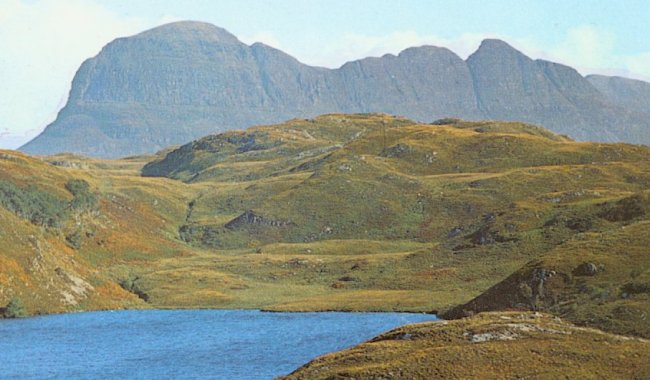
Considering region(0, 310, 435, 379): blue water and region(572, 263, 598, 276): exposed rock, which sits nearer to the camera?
region(0, 310, 435, 379): blue water

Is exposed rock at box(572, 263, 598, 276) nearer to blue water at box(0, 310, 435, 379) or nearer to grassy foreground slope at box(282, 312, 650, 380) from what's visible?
blue water at box(0, 310, 435, 379)

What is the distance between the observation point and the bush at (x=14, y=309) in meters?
150

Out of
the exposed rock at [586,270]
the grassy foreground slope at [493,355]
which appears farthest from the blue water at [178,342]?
the exposed rock at [586,270]

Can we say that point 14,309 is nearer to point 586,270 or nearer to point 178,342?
point 178,342

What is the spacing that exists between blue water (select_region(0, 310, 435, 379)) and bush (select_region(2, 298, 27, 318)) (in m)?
3.22

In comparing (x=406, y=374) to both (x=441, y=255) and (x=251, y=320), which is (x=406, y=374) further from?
(x=441, y=255)

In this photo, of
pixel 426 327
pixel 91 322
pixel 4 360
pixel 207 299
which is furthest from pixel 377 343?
pixel 207 299

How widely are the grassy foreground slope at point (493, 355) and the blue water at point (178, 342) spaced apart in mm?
24121

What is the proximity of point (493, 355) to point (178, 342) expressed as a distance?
69.2m

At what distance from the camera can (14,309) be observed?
150750mm

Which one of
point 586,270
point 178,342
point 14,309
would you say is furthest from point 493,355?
point 14,309

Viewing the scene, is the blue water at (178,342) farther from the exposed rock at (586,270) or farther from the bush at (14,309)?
the exposed rock at (586,270)

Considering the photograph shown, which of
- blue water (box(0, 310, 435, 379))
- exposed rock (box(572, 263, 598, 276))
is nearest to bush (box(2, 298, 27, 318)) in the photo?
blue water (box(0, 310, 435, 379))

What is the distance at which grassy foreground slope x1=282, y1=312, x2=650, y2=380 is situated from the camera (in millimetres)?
58562
